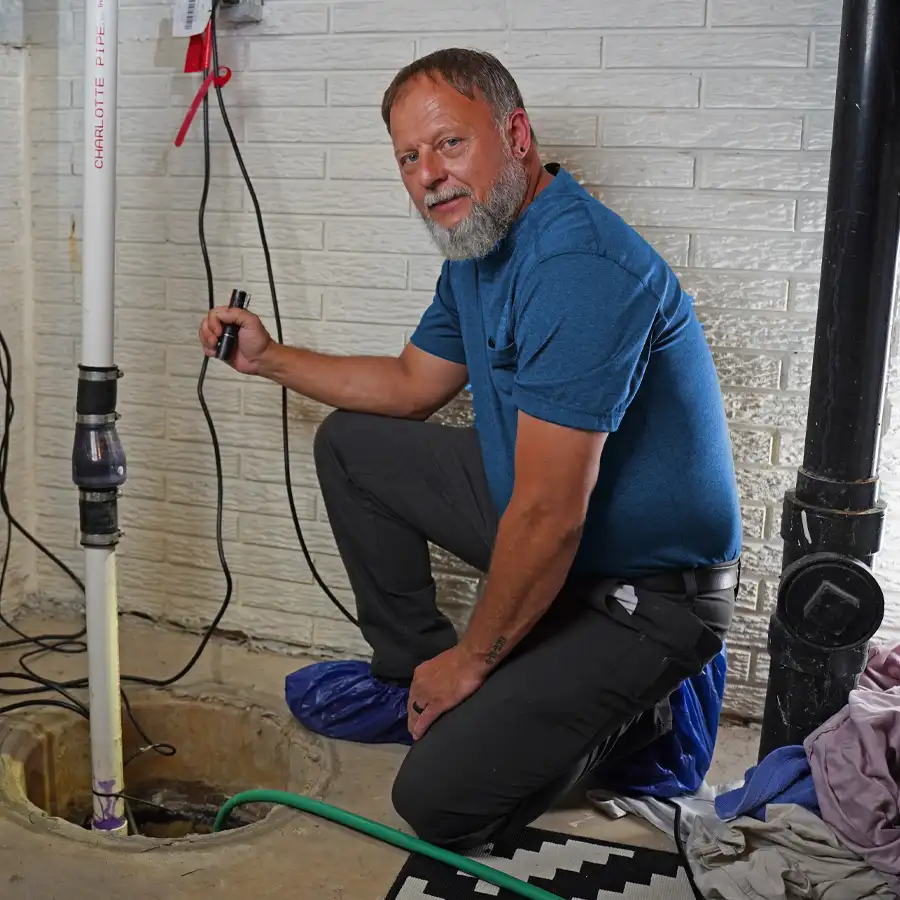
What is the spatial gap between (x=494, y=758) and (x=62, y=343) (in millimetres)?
1427

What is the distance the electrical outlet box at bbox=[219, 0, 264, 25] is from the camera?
6.88ft

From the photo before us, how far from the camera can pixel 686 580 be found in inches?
66.6

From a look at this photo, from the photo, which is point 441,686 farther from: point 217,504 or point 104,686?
point 217,504

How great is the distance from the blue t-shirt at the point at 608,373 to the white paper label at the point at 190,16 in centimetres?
72

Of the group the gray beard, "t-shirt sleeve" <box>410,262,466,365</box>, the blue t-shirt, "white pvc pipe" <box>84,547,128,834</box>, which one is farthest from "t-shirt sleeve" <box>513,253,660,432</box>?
"white pvc pipe" <box>84,547,128,834</box>

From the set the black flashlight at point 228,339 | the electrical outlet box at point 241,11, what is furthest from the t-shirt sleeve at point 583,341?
the electrical outlet box at point 241,11

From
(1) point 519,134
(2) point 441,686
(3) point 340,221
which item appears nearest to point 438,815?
(2) point 441,686

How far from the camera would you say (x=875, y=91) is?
1582 mm

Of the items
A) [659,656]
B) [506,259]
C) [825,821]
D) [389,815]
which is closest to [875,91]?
[506,259]

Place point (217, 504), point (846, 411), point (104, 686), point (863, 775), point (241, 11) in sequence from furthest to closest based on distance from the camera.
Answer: point (217, 504) → point (241, 11) → point (104, 686) → point (846, 411) → point (863, 775)

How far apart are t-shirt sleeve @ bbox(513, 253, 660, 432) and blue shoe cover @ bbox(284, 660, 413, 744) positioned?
73 cm

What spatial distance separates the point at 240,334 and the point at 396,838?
0.92m

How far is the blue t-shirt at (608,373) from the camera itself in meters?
1.48

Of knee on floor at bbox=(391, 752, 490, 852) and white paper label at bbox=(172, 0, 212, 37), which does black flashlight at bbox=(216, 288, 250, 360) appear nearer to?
white paper label at bbox=(172, 0, 212, 37)
